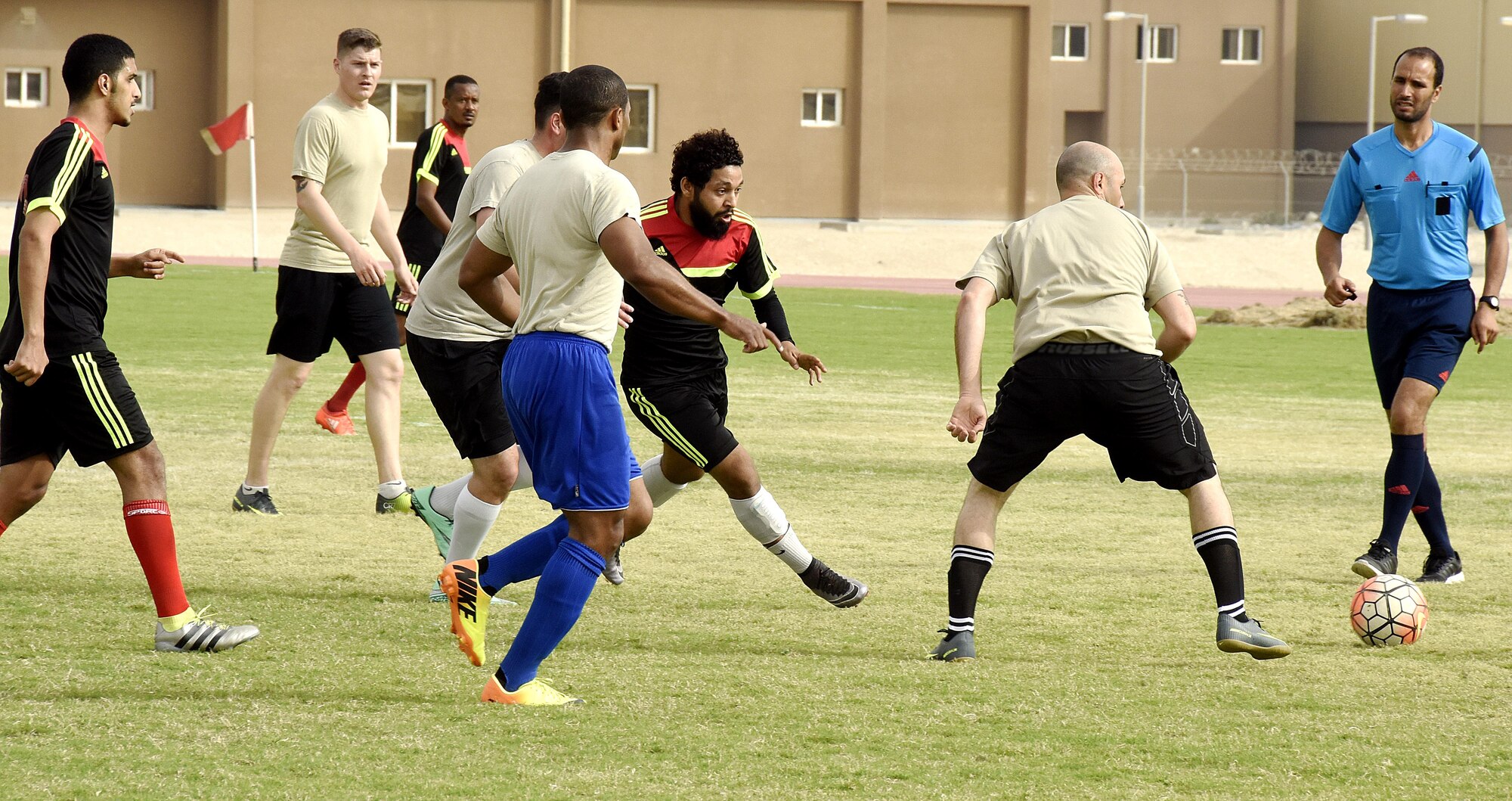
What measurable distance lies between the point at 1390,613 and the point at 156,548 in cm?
410

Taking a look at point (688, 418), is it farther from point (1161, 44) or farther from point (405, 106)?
point (1161, 44)

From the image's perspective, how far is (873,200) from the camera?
47906 millimetres

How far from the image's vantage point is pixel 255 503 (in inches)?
336

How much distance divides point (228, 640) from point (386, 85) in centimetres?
4014

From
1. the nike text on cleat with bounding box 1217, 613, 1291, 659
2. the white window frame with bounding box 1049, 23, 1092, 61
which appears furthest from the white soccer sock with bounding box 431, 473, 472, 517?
the white window frame with bounding box 1049, 23, 1092, 61

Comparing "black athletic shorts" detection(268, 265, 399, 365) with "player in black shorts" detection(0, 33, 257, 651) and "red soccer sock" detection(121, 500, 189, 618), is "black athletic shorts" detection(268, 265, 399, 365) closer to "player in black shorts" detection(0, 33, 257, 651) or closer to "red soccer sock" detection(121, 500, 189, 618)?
"player in black shorts" detection(0, 33, 257, 651)

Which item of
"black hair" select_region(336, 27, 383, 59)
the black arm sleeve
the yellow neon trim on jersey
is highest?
"black hair" select_region(336, 27, 383, 59)

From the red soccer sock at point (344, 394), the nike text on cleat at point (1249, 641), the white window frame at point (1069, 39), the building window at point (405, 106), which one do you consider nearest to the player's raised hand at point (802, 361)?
the nike text on cleat at point (1249, 641)

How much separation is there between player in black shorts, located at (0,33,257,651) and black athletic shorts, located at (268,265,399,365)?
2.68 m

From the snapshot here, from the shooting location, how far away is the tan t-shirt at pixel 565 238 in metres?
4.96

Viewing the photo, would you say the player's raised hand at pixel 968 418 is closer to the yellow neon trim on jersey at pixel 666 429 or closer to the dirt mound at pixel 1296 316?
the yellow neon trim on jersey at pixel 666 429

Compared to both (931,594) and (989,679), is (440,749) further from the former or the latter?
(931,594)

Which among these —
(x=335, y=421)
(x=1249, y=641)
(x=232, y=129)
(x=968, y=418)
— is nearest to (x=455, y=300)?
(x=968, y=418)

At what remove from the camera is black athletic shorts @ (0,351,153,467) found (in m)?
5.56
